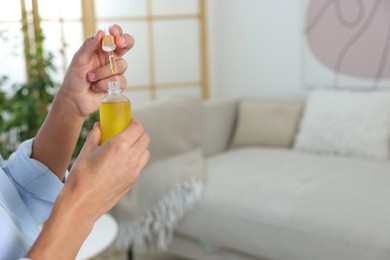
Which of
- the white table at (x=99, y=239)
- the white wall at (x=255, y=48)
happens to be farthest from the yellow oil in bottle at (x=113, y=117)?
the white wall at (x=255, y=48)

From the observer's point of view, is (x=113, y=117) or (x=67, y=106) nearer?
(x=113, y=117)

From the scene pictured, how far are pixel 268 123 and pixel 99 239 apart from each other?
136cm

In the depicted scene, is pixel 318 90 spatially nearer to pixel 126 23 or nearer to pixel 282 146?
pixel 282 146

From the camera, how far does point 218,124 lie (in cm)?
287

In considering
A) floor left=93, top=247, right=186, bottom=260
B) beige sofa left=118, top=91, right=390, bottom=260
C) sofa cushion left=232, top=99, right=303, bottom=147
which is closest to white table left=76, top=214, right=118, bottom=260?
beige sofa left=118, top=91, right=390, bottom=260

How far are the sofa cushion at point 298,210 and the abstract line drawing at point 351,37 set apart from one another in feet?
1.85

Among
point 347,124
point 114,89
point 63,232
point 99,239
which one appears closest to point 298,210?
point 99,239

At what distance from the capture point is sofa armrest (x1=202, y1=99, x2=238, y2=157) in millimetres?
2783

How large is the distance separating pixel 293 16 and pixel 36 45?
1392mm

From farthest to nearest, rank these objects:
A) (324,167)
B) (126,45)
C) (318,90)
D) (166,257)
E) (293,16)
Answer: (293,16) < (318,90) < (166,257) < (324,167) < (126,45)

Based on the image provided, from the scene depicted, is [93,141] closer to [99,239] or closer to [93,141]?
[93,141]

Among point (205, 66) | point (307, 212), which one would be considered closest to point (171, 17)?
point (205, 66)

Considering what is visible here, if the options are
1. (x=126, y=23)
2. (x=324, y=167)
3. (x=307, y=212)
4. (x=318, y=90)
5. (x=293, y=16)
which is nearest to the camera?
(x=307, y=212)

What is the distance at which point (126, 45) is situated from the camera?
822mm
